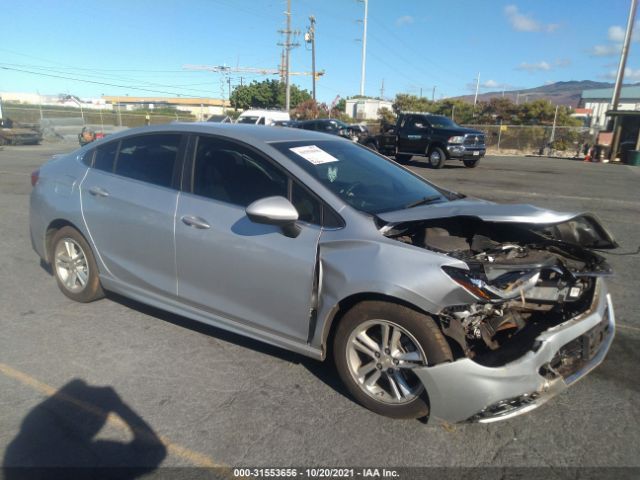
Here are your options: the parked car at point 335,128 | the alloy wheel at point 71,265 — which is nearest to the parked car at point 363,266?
the alloy wheel at point 71,265

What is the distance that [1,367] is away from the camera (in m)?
3.33

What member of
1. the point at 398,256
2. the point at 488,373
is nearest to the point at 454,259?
the point at 398,256

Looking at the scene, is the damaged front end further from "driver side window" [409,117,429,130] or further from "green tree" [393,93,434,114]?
"green tree" [393,93,434,114]

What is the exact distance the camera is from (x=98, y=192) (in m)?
4.02

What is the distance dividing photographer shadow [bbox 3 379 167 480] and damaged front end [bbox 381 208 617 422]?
1566 millimetres

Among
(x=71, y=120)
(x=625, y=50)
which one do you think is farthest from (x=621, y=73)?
(x=71, y=120)

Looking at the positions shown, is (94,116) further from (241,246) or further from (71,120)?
(241,246)

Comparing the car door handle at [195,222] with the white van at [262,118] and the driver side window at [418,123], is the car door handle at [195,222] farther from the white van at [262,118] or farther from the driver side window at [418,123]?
the white van at [262,118]

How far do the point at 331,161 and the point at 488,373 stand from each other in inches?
73.0

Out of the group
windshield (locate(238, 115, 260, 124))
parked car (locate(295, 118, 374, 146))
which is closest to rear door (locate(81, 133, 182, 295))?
A: parked car (locate(295, 118, 374, 146))

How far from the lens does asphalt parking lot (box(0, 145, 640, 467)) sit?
8.30 feet

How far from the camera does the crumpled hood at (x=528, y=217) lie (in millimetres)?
2623

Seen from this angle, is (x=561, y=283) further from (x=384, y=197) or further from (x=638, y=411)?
(x=384, y=197)

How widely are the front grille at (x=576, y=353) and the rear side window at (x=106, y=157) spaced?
3.69 metres
